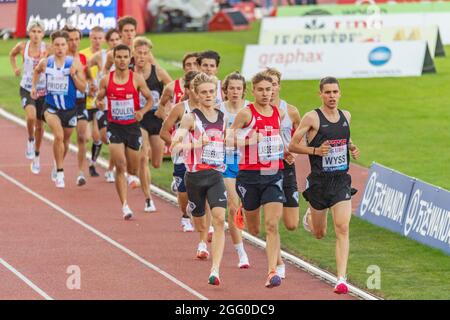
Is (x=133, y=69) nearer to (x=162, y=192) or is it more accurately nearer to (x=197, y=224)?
(x=162, y=192)

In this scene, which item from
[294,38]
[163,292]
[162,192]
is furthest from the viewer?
[294,38]

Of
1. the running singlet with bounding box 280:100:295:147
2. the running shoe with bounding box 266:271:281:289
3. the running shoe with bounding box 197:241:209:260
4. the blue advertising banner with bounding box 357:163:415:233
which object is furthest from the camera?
the blue advertising banner with bounding box 357:163:415:233

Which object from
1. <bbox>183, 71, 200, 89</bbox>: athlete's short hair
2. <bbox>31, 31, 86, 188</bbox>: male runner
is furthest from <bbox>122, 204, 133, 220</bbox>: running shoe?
<bbox>183, 71, 200, 89</bbox>: athlete's short hair

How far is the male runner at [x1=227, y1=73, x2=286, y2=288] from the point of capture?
1477 cm

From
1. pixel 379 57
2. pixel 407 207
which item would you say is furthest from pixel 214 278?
pixel 379 57

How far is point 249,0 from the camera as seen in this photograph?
173 feet

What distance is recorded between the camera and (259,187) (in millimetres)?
14891

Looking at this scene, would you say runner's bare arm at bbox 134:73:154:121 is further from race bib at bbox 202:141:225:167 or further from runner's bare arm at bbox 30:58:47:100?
race bib at bbox 202:141:225:167

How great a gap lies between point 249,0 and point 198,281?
38.3 m

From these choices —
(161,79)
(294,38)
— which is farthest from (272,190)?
(294,38)

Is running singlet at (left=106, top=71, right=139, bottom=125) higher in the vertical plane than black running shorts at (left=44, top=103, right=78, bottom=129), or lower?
higher

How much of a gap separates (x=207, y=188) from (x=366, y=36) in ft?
74.3

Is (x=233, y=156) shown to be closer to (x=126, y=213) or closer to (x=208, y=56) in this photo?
(x=208, y=56)

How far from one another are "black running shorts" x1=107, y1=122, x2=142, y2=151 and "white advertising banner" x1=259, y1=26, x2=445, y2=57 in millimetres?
18657
